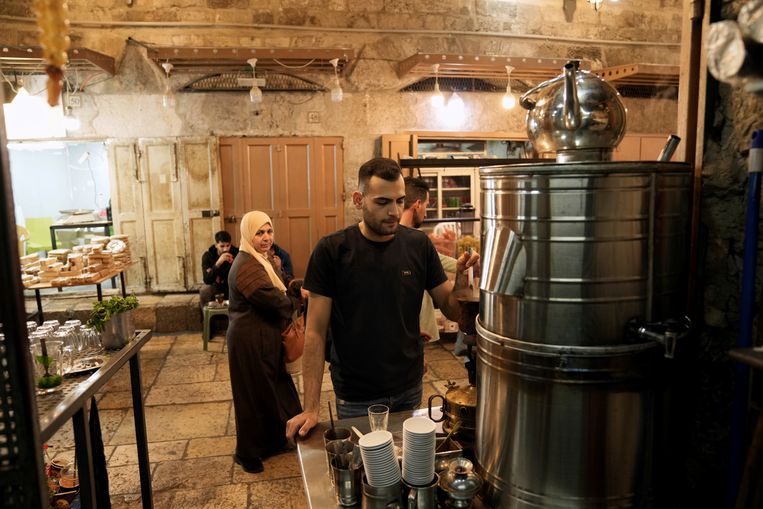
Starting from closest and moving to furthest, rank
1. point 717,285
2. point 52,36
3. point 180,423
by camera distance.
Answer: point 52,36, point 717,285, point 180,423

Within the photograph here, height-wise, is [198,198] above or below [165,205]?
above

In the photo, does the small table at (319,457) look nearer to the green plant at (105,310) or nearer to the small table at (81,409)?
the small table at (81,409)

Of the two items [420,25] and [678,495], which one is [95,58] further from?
[678,495]

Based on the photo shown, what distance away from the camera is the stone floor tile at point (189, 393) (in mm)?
5328

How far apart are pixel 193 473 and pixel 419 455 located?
3070 millimetres

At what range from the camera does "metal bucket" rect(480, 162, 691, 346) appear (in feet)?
4.44

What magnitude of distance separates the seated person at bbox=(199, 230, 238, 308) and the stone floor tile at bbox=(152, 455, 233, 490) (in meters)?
3.34

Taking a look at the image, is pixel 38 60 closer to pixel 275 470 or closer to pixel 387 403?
pixel 275 470

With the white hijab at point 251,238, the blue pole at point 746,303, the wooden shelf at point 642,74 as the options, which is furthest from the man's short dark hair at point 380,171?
the wooden shelf at point 642,74

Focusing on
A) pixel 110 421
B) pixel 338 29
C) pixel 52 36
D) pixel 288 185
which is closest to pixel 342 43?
pixel 338 29

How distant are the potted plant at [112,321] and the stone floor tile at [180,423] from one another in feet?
5.86

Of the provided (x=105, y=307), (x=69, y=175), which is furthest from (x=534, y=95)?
(x=69, y=175)

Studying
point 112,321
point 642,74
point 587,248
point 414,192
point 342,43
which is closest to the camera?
point 587,248

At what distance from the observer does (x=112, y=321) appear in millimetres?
3102
